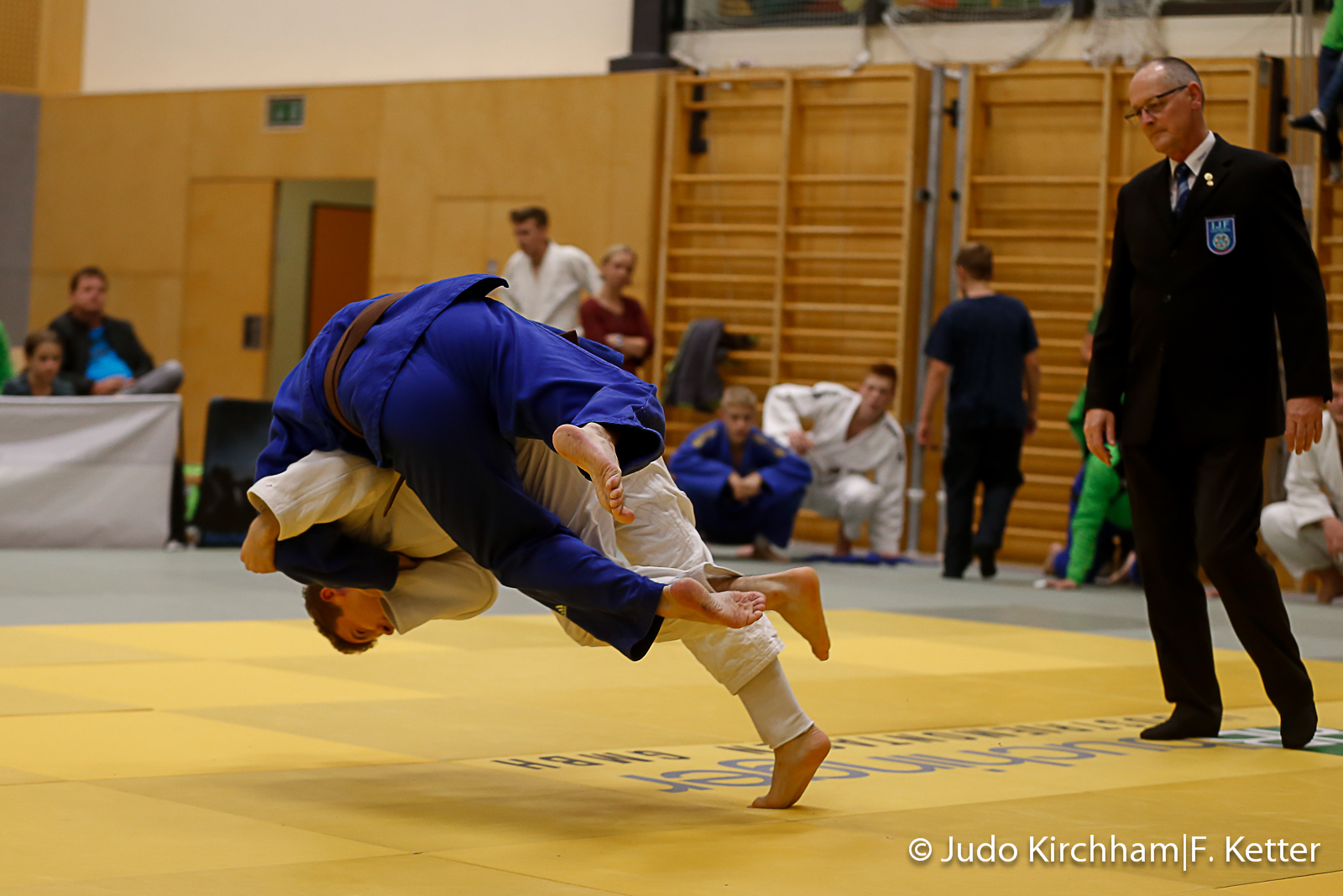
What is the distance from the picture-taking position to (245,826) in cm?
263

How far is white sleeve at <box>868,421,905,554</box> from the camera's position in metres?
9.58

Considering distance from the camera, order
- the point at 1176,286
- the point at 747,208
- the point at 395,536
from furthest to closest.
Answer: the point at 747,208 → the point at 1176,286 → the point at 395,536

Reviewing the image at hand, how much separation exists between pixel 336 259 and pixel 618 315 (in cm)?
473

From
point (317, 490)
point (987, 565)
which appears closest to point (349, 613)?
point (317, 490)

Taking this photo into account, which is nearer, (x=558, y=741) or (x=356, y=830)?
(x=356, y=830)

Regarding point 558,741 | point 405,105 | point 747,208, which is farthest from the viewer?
point 405,105

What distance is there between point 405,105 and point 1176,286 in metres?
8.95

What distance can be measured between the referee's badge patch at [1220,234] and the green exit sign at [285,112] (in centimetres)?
974

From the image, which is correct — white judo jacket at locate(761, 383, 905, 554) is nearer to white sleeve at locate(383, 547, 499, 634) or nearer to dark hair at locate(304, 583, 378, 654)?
dark hair at locate(304, 583, 378, 654)

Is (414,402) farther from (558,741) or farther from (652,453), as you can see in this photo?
(558,741)

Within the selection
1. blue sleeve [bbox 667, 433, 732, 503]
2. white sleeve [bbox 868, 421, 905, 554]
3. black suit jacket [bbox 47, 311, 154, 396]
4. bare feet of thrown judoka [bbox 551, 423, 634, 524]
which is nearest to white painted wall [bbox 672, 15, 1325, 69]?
white sleeve [bbox 868, 421, 905, 554]

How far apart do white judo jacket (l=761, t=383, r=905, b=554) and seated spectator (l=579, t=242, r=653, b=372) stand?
32.3 inches

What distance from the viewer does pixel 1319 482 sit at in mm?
7965

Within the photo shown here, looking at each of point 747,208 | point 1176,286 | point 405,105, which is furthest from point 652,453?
point 405,105
